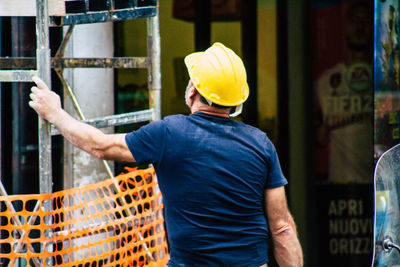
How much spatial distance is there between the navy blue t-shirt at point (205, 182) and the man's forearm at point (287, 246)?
0.20 metres

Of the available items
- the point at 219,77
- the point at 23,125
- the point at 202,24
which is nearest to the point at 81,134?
the point at 219,77

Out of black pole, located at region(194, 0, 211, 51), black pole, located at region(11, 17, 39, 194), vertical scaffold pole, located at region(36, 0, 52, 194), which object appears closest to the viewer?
vertical scaffold pole, located at region(36, 0, 52, 194)

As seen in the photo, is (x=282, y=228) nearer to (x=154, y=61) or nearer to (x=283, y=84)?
(x=154, y=61)

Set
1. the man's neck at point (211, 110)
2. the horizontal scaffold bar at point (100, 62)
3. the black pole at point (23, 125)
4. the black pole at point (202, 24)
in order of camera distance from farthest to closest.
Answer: the black pole at point (202, 24)
the black pole at point (23, 125)
the horizontal scaffold bar at point (100, 62)
the man's neck at point (211, 110)

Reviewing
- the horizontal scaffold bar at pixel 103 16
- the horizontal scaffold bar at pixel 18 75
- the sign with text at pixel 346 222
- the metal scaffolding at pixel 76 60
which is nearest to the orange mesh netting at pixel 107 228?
the metal scaffolding at pixel 76 60

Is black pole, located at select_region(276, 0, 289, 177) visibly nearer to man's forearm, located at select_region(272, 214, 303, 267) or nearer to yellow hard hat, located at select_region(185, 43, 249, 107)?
man's forearm, located at select_region(272, 214, 303, 267)

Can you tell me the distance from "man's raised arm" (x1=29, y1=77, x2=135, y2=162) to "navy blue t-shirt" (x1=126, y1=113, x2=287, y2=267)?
7 cm

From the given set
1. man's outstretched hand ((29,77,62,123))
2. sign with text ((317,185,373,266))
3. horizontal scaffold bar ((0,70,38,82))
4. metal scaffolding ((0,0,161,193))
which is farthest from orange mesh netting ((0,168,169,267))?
sign with text ((317,185,373,266))

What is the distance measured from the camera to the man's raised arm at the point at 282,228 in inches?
133

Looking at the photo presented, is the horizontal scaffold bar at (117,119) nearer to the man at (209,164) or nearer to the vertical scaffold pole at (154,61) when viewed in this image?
the vertical scaffold pole at (154,61)

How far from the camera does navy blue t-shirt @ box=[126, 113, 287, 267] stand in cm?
317

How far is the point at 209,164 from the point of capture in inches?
125

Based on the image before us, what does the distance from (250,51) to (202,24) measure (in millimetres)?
533

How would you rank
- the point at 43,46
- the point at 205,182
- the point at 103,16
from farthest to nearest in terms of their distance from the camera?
the point at 103,16
the point at 43,46
the point at 205,182
